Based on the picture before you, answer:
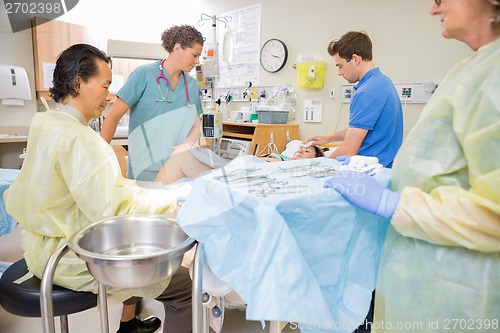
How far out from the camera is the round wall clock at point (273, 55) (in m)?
3.44

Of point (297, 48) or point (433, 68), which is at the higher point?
point (297, 48)

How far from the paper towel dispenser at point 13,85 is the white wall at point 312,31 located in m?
0.16

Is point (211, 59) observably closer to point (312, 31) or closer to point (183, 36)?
point (183, 36)

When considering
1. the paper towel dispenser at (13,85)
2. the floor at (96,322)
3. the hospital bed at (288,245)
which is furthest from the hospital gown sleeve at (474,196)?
the paper towel dispenser at (13,85)

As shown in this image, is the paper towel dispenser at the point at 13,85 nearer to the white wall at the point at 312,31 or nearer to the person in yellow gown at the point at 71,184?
the white wall at the point at 312,31

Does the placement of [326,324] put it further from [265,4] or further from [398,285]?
[265,4]

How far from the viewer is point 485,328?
75cm

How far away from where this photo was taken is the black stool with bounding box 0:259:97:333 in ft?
3.69

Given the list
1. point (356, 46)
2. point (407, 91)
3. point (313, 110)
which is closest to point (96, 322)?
point (356, 46)

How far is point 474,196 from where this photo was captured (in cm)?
67

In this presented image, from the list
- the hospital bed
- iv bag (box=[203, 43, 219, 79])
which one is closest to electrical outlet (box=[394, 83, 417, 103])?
iv bag (box=[203, 43, 219, 79])

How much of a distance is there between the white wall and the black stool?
8.26 ft

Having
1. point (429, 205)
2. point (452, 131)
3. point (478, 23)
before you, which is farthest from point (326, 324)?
point (478, 23)

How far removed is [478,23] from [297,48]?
2.74 meters
